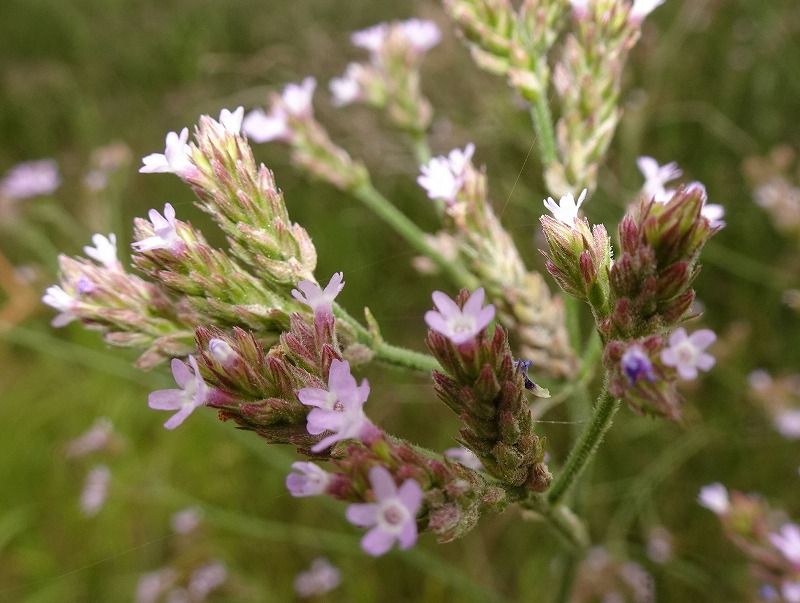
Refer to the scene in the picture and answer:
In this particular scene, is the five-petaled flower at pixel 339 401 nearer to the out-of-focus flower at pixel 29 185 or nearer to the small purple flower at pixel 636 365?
the small purple flower at pixel 636 365

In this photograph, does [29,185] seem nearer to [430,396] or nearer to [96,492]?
[96,492]

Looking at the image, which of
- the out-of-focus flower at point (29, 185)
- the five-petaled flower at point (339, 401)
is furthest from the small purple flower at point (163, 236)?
the out-of-focus flower at point (29, 185)

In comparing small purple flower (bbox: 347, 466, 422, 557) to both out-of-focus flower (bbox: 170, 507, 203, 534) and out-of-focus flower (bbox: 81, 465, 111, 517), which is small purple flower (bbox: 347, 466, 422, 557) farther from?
out-of-focus flower (bbox: 81, 465, 111, 517)

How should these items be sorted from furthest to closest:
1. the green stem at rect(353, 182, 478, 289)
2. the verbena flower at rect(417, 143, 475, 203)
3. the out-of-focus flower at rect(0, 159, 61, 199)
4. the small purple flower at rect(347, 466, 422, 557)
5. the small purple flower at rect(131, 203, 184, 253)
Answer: the out-of-focus flower at rect(0, 159, 61, 199) < the green stem at rect(353, 182, 478, 289) < the verbena flower at rect(417, 143, 475, 203) < the small purple flower at rect(131, 203, 184, 253) < the small purple flower at rect(347, 466, 422, 557)

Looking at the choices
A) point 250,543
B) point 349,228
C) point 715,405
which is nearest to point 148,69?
point 349,228

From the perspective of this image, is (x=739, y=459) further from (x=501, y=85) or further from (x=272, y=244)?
(x=272, y=244)

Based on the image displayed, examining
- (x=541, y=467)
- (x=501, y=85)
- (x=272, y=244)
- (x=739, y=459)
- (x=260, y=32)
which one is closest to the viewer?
(x=541, y=467)

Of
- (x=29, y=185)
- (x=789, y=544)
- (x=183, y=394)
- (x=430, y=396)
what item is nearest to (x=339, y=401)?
(x=183, y=394)

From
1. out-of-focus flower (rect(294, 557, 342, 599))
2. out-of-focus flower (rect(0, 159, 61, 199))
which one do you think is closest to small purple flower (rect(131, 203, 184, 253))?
out-of-focus flower (rect(294, 557, 342, 599))
